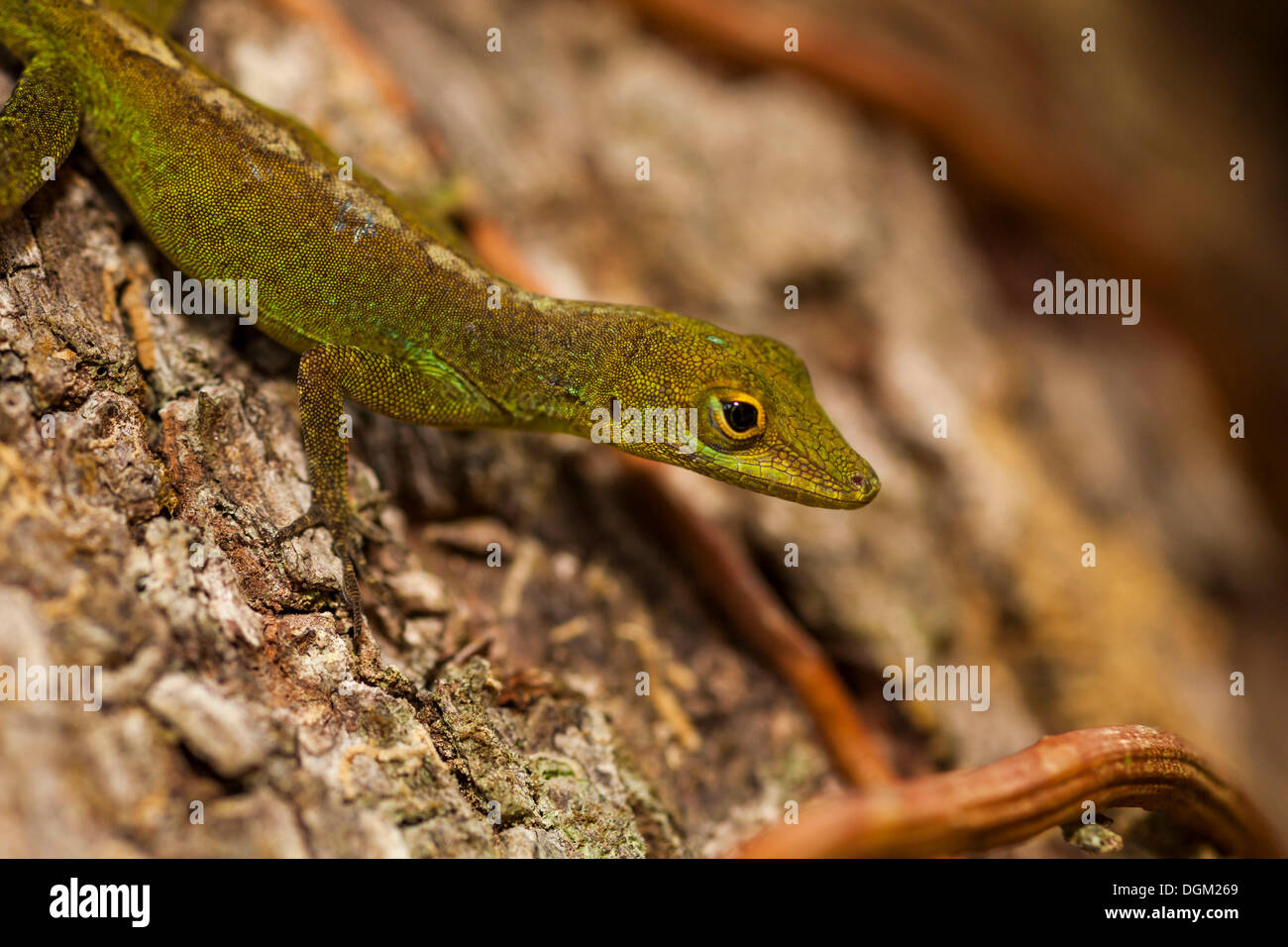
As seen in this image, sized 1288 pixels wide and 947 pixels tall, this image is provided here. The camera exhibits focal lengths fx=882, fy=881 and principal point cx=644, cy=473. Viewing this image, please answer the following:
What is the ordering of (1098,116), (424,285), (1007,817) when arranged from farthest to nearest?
(1098,116)
(424,285)
(1007,817)

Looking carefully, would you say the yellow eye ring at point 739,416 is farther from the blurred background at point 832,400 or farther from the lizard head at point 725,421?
the blurred background at point 832,400

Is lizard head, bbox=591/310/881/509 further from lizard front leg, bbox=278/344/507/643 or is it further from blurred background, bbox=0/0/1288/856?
blurred background, bbox=0/0/1288/856

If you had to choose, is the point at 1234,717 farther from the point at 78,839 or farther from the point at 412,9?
the point at 412,9

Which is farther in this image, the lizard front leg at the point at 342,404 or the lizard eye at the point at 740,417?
the lizard eye at the point at 740,417

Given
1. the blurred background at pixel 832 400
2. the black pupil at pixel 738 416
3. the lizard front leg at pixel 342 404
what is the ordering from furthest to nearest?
1. the blurred background at pixel 832 400
2. the black pupil at pixel 738 416
3. the lizard front leg at pixel 342 404

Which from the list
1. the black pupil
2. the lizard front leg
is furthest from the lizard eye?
the lizard front leg

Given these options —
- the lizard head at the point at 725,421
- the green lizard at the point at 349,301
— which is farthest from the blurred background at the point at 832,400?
the lizard head at the point at 725,421

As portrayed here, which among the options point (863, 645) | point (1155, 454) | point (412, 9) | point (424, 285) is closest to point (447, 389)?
point (424, 285)

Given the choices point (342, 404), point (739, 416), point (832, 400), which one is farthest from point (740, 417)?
point (832, 400)
